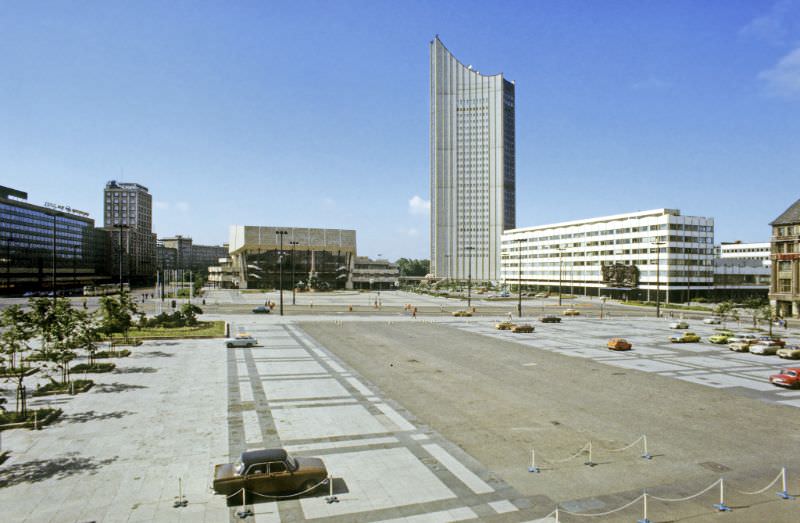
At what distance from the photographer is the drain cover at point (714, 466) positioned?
1803 centimetres

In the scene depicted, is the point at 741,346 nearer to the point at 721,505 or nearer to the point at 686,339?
the point at 686,339

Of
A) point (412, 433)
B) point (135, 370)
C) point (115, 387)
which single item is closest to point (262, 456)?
point (412, 433)

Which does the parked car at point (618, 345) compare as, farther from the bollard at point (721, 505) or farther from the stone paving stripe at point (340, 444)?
the stone paving stripe at point (340, 444)

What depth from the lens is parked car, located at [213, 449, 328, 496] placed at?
1537 cm

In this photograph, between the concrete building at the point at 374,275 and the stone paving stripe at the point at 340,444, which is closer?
the stone paving stripe at the point at 340,444

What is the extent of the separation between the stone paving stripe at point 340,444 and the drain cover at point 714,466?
11795 millimetres

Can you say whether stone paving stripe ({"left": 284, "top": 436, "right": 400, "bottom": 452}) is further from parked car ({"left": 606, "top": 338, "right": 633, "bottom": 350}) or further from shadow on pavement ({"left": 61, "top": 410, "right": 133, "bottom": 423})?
parked car ({"left": 606, "top": 338, "right": 633, "bottom": 350})

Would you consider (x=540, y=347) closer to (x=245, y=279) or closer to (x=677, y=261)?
(x=677, y=261)

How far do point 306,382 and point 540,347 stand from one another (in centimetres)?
2577

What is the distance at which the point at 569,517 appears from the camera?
14.2 m

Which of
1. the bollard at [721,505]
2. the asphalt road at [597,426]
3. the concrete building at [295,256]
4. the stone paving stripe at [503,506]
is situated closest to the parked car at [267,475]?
the stone paving stripe at [503,506]

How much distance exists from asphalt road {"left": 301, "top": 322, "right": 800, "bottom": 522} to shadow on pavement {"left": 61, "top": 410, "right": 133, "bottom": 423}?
46.0 ft

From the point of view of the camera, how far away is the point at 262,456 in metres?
16.0

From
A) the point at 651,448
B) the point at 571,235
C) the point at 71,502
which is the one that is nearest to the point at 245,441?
the point at 71,502
